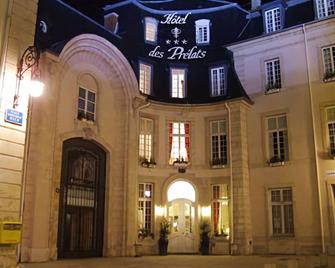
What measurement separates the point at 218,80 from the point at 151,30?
3775mm

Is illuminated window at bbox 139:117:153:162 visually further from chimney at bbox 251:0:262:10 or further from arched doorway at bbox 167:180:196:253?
chimney at bbox 251:0:262:10

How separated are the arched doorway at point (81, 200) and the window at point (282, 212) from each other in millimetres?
6511

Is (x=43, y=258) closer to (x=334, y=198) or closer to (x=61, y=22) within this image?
(x=61, y=22)

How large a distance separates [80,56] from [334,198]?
10405mm

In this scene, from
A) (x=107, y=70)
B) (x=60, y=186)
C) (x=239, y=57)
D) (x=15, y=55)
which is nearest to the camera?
(x=15, y=55)

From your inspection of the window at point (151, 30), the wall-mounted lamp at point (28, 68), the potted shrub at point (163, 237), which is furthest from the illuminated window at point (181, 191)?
the wall-mounted lamp at point (28, 68)

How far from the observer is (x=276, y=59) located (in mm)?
18250

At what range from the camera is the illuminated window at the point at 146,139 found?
1845 centimetres

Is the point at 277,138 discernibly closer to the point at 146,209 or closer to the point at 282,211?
the point at 282,211

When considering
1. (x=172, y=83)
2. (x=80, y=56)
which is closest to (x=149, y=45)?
(x=172, y=83)

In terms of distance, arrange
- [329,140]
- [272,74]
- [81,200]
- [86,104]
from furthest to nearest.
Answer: [272,74] < [329,140] < [86,104] < [81,200]

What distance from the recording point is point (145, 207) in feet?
59.5

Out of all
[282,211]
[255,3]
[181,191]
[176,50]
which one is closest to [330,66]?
[255,3]

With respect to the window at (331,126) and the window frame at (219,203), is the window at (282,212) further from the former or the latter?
the window at (331,126)
